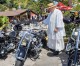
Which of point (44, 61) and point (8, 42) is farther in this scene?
point (8, 42)

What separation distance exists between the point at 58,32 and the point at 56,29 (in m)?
0.11

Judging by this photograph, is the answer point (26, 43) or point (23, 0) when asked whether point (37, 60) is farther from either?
point (23, 0)

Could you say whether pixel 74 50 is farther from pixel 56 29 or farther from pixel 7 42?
pixel 7 42

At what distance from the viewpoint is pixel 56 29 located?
318 inches

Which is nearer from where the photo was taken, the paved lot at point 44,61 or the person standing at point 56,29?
the paved lot at point 44,61

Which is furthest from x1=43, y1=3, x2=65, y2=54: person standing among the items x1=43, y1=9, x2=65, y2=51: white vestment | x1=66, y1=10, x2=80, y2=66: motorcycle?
x1=66, y1=10, x2=80, y2=66: motorcycle

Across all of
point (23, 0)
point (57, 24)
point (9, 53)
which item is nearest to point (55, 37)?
point (57, 24)

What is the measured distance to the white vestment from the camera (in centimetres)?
804

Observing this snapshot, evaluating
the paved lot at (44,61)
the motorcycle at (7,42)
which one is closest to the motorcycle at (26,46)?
the paved lot at (44,61)

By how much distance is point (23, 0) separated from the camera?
35312 mm

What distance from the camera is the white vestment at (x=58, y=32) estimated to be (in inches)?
316

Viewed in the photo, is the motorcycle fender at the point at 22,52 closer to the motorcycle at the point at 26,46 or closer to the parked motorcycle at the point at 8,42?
the motorcycle at the point at 26,46

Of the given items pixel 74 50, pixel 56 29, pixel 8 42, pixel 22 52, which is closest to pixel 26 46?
pixel 22 52

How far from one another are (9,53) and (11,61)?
0.64 meters
